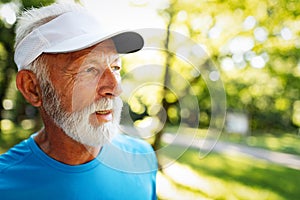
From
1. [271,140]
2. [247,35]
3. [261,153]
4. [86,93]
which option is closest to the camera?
[86,93]

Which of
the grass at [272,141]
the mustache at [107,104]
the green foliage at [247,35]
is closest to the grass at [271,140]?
the grass at [272,141]

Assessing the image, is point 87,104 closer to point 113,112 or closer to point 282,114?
point 113,112

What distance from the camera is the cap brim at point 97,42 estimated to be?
0.57m

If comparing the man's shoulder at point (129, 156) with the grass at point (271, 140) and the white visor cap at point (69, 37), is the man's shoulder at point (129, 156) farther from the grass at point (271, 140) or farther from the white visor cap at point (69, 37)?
the grass at point (271, 140)

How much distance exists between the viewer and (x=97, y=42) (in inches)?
22.9

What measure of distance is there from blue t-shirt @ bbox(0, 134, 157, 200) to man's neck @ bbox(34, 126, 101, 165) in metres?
0.01

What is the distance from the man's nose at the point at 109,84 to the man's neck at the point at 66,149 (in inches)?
6.1

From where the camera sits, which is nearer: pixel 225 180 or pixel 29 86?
pixel 29 86

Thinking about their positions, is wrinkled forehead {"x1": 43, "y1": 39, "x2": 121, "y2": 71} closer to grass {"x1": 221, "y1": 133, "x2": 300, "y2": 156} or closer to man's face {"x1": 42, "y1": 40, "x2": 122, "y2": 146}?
man's face {"x1": 42, "y1": 40, "x2": 122, "y2": 146}

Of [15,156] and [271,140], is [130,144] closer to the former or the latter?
[15,156]

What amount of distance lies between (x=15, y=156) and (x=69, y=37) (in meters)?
0.26

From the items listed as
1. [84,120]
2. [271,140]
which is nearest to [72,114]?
[84,120]

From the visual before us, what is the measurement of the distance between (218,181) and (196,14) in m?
1.94

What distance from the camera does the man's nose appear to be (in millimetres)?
565
